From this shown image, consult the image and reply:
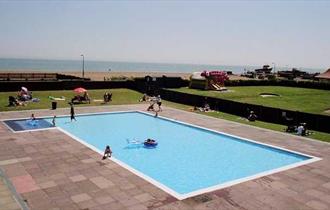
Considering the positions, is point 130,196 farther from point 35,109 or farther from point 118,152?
point 35,109

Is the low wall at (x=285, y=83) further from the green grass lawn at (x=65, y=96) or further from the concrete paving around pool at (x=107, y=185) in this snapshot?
the concrete paving around pool at (x=107, y=185)

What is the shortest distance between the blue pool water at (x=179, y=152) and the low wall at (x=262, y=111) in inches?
270

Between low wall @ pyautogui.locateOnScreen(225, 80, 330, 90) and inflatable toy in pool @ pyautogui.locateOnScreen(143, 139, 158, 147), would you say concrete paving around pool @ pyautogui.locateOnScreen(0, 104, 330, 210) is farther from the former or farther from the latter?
low wall @ pyautogui.locateOnScreen(225, 80, 330, 90)

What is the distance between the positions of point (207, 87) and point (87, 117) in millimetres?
22006

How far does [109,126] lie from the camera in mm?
28391

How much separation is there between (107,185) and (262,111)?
1982cm

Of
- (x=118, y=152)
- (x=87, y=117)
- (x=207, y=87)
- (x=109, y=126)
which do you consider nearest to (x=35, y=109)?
(x=87, y=117)

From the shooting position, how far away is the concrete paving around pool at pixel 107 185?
12.6 metres

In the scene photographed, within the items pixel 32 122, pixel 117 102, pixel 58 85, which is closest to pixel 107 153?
pixel 32 122

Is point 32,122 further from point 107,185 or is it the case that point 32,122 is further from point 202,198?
point 202,198

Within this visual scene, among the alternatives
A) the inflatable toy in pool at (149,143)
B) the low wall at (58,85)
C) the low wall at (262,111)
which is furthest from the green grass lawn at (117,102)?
the inflatable toy in pool at (149,143)

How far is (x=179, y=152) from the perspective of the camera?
22.1m

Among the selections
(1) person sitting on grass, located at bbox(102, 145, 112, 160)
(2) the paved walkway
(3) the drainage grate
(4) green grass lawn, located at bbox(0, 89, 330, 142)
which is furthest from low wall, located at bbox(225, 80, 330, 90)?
(2) the paved walkway

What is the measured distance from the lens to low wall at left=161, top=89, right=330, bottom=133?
85.6 ft
